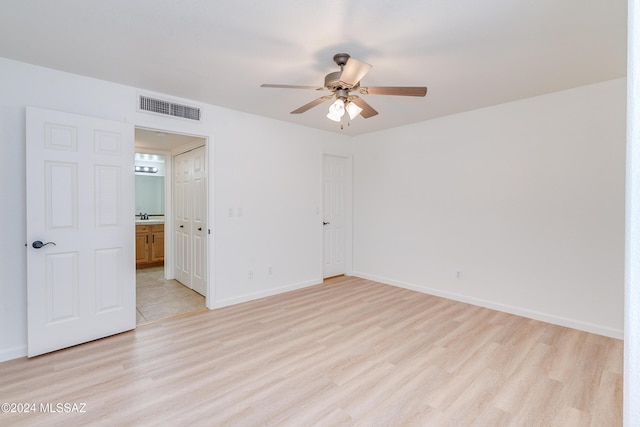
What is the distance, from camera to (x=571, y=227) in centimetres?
309

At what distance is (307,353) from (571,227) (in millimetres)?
2945

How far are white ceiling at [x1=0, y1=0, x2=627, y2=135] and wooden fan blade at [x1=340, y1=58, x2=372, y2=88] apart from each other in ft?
0.73

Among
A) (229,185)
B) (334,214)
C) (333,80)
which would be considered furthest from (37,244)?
(334,214)

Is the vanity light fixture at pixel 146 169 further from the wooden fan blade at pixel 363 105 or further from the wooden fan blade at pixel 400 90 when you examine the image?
the wooden fan blade at pixel 400 90

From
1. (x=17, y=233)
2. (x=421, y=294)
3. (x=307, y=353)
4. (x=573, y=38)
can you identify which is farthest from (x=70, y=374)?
(x=573, y=38)

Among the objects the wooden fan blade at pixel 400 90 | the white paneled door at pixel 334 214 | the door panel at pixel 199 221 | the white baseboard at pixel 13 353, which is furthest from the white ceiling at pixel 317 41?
the white baseboard at pixel 13 353

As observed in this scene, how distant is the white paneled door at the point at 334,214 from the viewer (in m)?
5.04

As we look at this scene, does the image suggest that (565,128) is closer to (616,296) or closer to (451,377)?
(616,296)

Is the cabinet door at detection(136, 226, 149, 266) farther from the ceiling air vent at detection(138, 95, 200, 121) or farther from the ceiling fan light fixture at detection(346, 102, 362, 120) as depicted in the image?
the ceiling fan light fixture at detection(346, 102, 362, 120)

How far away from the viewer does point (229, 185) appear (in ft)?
12.3

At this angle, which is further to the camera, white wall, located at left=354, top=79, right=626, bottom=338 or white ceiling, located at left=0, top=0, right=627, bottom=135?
white wall, located at left=354, top=79, right=626, bottom=338

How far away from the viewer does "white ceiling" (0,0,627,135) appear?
5.93 feet

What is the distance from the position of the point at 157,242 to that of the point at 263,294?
10.1 ft

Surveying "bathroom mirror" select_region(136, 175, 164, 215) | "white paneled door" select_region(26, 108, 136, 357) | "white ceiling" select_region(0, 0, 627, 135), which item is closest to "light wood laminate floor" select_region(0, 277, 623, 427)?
"white paneled door" select_region(26, 108, 136, 357)
